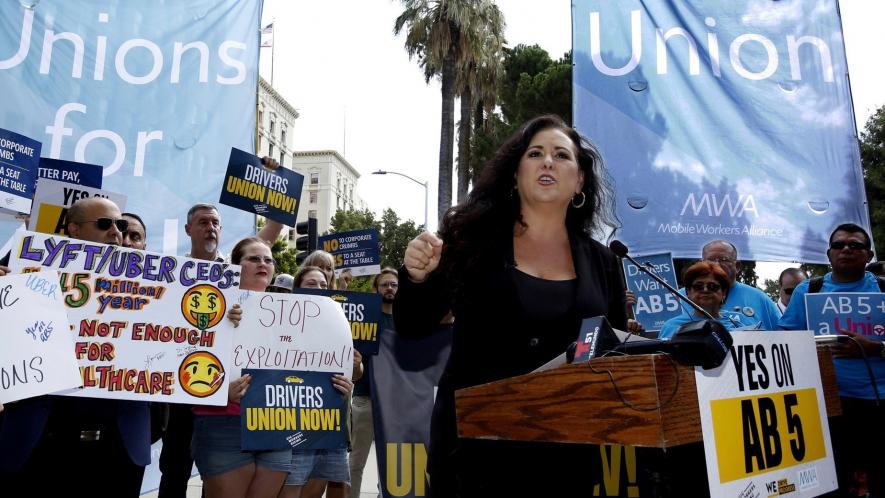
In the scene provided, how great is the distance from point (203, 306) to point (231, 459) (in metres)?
0.91

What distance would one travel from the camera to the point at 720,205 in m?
6.14

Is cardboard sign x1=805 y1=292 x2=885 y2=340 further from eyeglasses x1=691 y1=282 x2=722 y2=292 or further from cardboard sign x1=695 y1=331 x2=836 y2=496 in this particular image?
cardboard sign x1=695 y1=331 x2=836 y2=496

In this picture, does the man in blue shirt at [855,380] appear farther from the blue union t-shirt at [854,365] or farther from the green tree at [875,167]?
the green tree at [875,167]

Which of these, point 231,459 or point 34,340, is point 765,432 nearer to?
point 34,340

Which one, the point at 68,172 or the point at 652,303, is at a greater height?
the point at 68,172

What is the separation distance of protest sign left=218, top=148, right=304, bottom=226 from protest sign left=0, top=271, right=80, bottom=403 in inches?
119

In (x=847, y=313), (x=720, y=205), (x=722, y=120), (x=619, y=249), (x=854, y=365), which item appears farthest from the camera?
(x=722, y=120)

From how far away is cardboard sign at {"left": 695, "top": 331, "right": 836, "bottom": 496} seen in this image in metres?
1.69

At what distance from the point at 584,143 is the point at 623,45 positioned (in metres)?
4.37

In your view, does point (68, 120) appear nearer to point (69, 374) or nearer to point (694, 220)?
point (69, 374)

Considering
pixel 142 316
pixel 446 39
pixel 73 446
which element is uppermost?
pixel 446 39

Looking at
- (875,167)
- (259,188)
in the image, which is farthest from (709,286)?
(875,167)

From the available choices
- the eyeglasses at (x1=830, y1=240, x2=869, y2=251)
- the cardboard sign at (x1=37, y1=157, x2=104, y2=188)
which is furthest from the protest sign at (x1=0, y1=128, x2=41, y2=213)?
the eyeglasses at (x1=830, y1=240, x2=869, y2=251)

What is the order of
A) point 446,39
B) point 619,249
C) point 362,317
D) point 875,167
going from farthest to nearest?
point 875,167 → point 446,39 → point 362,317 → point 619,249
